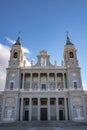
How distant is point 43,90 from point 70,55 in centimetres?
1114

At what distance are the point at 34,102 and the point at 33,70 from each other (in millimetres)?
7191

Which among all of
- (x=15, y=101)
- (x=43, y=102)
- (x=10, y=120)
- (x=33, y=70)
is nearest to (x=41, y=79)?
(x=33, y=70)

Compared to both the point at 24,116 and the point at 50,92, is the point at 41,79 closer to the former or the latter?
the point at 50,92

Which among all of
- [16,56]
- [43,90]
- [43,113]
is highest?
[16,56]

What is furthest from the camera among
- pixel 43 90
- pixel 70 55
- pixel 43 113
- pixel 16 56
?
pixel 70 55

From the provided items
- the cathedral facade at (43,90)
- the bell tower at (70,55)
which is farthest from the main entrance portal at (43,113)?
the bell tower at (70,55)

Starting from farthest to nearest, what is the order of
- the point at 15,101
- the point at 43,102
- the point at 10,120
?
the point at 43,102
the point at 15,101
the point at 10,120

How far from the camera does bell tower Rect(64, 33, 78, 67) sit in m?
36.6

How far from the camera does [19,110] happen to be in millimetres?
32281

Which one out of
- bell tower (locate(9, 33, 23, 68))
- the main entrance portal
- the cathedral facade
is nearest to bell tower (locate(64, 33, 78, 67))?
the cathedral facade

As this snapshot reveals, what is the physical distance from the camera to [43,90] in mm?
33875

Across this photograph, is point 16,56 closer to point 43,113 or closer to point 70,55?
point 70,55

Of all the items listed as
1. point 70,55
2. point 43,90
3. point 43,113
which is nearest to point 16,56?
point 43,90

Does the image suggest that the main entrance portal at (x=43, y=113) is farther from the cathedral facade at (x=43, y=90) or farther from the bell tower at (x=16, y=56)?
the bell tower at (x=16, y=56)
